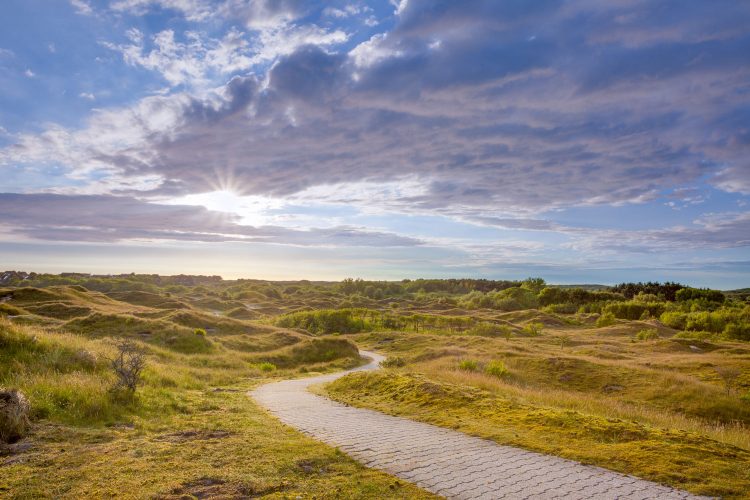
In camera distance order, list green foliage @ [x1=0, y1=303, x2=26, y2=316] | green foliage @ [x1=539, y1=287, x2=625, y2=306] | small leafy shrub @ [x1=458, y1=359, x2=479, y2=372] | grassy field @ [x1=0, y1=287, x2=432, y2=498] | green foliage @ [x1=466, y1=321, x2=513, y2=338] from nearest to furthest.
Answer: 1. grassy field @ [x1=0, y1=287, x2=432, y2=498]
2. small leafy shrub @ [x1=458, y1=359, x2=479, y2=372]
3. green foliage @ [x1=0, y1=303, x2=26, y2=316]
4. green foliage @ [x1=466, y1=321, x2=513, y2=338]
5. green foliage @ [x1=539, y1=287, x2=625, y2=306]

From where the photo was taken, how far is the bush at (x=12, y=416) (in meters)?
10.3

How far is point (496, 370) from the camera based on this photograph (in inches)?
1094

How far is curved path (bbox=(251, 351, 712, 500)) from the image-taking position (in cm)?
778

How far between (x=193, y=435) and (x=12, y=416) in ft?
12.9

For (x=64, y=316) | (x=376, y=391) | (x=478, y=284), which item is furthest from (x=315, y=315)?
(x=478, y=284)

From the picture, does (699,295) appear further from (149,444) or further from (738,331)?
(149,444)

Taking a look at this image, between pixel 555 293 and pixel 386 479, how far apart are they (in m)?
102

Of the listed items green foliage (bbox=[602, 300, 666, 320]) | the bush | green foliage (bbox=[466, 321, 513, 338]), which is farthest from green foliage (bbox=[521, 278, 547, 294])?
the bush

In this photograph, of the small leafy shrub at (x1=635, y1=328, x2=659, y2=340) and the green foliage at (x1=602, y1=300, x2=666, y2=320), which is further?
the green foliage at (x1=602, y1=300, x2=666, y2=320)

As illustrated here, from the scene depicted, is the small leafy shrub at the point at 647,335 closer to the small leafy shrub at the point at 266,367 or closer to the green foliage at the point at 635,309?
the green foliage at the point at 635,309

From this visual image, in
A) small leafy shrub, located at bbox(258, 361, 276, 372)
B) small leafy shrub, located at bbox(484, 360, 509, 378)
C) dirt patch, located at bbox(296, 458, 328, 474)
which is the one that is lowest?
small leafy shrub, located at bbox(258, 361, 276, 372)

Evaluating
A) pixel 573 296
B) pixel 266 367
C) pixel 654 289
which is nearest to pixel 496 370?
pixel 266 367

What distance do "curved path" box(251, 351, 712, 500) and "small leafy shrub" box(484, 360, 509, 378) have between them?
14.7 m

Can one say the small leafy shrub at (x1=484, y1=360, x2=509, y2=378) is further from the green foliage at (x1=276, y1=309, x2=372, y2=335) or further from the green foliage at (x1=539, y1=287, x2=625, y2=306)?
the green foliage at (x1=539, y1=287, x2=625, y2=306)
